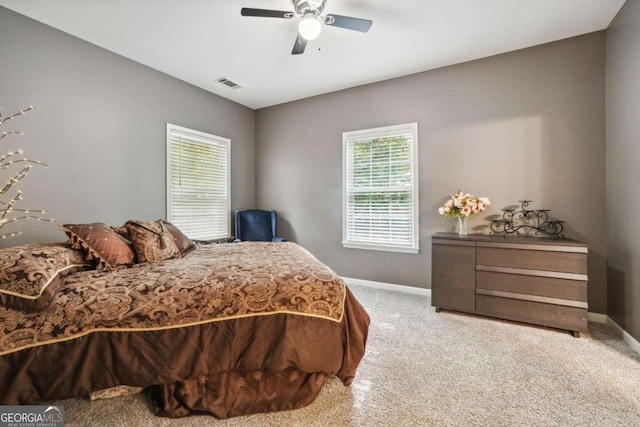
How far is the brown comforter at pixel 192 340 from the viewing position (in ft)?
4.26

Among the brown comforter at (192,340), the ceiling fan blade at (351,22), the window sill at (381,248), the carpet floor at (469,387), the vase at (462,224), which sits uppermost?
the ceiling fan blade at (351,22)

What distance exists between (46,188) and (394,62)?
3800 millimetres

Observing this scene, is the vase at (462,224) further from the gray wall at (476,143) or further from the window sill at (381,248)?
the window sill at (381,248)

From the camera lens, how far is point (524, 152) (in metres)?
2.89

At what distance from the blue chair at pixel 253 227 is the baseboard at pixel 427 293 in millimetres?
1437

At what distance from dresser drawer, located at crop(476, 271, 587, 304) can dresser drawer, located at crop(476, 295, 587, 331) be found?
90mm

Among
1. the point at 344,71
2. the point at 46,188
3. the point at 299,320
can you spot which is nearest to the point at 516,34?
the point at 344,71

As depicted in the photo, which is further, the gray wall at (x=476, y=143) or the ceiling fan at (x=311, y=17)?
the gray wall at (x=476, y=143)

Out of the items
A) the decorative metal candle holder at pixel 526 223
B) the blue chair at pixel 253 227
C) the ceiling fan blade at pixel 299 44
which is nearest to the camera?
the ceiling fan blade at pixel 299 44

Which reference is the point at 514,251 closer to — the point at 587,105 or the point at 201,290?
the point at 587,105

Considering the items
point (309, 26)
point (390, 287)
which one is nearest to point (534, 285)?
point (390, 287)

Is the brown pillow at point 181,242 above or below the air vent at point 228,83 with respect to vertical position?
below

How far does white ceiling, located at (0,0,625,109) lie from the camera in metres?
2.26

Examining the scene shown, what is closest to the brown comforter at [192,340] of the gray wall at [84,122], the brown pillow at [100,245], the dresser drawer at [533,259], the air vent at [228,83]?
the brown pillow at [100,245]
